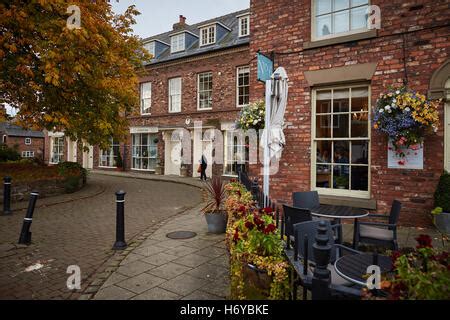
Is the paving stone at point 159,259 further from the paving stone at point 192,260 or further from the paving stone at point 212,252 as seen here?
the paving stone at point 212,252

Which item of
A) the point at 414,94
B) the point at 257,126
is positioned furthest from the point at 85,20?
the point at 414,94

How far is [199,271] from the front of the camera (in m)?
4.03

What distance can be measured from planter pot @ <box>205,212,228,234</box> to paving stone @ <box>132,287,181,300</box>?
8.24ft

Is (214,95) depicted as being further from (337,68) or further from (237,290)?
(237,290)

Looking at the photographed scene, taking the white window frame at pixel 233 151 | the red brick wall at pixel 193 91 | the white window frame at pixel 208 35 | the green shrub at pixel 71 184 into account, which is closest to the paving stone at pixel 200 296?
the green shrub at pixel 71 184

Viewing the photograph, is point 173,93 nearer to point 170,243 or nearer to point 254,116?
point 254,116

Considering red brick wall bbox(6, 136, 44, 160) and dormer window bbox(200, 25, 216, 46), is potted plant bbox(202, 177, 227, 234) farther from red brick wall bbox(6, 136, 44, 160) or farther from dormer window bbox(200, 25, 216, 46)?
red brick wall bbox(6, 136, 44, 160)

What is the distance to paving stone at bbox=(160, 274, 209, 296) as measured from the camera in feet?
11.4

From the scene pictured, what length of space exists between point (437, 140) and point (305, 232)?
14.0 feet

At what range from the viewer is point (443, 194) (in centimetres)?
541

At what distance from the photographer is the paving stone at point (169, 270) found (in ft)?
12.8

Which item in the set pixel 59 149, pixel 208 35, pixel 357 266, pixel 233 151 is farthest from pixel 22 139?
pixel 357 266

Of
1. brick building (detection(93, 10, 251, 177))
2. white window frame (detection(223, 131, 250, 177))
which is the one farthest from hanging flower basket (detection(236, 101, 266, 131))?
white window frame (detection(223, 131, 250, 177))

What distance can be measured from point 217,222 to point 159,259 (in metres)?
1.65
